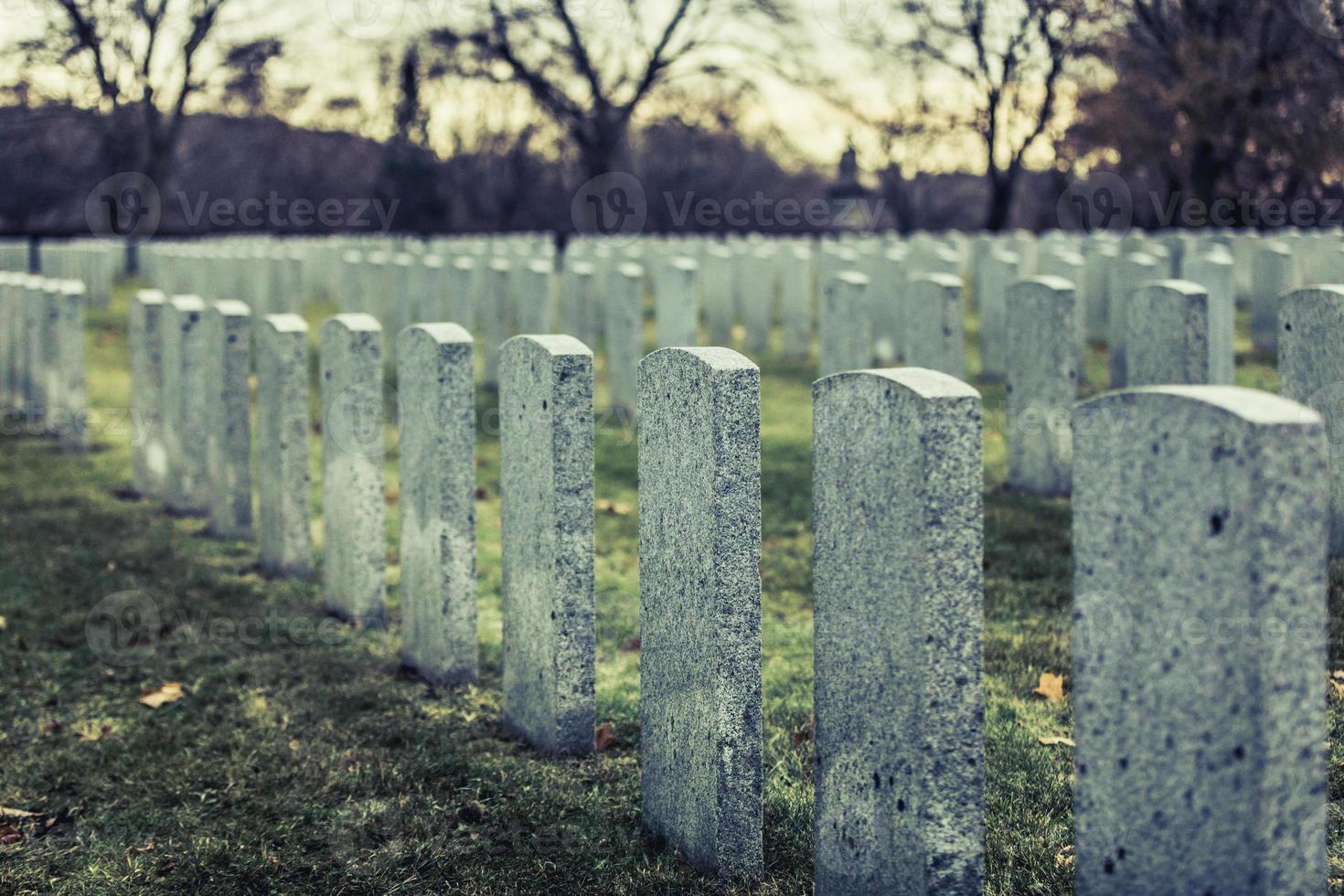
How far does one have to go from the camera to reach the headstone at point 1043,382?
271 inches

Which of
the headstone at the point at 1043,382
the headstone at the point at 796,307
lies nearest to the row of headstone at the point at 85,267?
the headstone at the point at 796,307

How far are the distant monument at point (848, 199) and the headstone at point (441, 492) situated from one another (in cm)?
2821

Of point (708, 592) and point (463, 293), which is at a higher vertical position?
point (463, 293)

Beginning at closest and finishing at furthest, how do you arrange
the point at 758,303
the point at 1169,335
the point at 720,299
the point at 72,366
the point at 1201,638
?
1. the point at 1201,638
2. the point at 1169,335
3. the point at 72,366
4. the point at 758,303
5. the point at 720,299

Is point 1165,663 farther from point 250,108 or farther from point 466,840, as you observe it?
point 250,108

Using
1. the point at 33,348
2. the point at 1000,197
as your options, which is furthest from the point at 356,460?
the point at 1000,197

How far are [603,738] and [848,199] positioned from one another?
29.1m

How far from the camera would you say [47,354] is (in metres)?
8.99

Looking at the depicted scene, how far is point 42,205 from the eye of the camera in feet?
156

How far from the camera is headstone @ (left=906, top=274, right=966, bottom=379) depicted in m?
7.70

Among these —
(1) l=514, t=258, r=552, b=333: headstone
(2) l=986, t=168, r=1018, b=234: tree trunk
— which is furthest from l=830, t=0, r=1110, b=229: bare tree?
(1) l=514, t=258, r=552, b=333: headstone

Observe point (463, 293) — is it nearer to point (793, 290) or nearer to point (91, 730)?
point (793, 290)

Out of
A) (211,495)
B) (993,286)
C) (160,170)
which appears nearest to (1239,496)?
(211,495)

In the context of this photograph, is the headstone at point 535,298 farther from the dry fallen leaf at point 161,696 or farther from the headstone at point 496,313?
the dry fallen leaf at point 161,696
